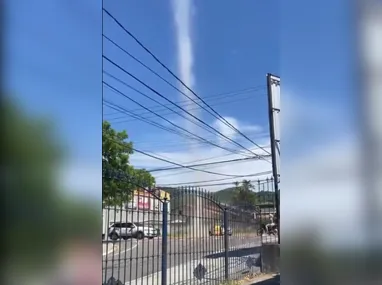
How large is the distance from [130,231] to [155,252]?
0.19 meters

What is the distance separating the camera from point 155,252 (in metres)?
1.94

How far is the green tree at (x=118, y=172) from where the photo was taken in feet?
5.38

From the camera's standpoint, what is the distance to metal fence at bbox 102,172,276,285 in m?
1.77

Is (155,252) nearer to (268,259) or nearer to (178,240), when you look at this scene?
(178,240)

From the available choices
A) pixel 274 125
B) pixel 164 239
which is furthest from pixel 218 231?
pixel 274 125

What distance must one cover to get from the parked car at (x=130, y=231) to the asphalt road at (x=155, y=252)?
3 centimetres
